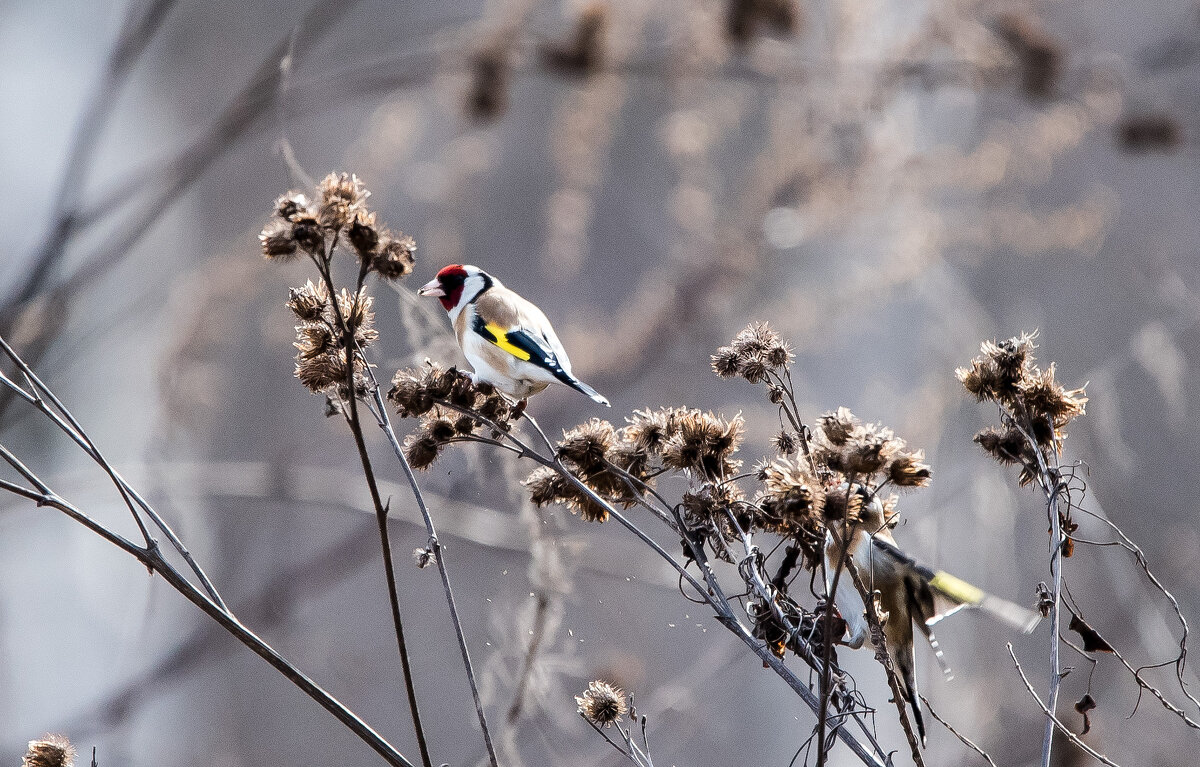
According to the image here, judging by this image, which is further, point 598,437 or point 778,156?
point 778,156

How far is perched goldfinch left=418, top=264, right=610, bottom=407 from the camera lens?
129 cm

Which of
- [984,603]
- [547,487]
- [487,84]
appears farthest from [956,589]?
[487,84]

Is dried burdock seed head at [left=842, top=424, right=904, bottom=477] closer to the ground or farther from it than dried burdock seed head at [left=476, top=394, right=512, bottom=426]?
closer to the ground

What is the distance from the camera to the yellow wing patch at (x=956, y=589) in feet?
3.39

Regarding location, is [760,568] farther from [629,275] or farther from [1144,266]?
[629,275]

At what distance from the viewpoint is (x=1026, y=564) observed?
13.0ft

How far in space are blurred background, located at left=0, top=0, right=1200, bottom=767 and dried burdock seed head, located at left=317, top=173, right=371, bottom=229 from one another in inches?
11.9

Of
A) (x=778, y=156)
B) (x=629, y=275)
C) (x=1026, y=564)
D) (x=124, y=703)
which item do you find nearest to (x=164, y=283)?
(x=124, y=703)

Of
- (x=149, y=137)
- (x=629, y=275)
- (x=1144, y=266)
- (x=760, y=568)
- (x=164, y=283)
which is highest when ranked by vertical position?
(x=629, y=275)

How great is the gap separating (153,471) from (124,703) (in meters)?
0.56

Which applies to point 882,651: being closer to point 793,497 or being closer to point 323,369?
point 793,497

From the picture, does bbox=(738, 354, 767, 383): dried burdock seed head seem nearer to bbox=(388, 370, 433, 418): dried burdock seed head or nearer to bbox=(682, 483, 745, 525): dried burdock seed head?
bbox=(682, 483, 745, 525): dried burdock seed head

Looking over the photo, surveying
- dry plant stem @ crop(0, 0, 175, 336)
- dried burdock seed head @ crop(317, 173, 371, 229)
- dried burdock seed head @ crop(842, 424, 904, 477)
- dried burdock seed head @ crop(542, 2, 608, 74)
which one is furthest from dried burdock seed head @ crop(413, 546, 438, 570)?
dried burdock seed head @ crop(542, 2, 608, 74)

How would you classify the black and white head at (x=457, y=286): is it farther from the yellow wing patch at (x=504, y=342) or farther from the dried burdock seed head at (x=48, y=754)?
the dried burdock seed head at (x=48, y=754)
